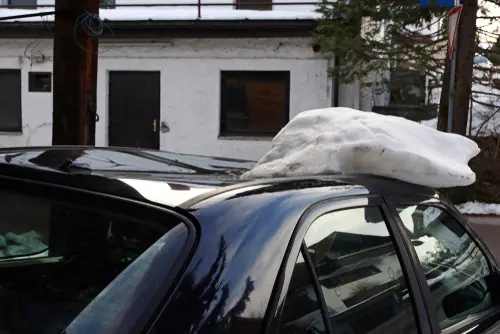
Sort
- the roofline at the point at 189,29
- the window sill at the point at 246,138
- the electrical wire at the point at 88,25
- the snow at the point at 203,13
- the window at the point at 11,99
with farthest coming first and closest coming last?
the window at the point at 11,99 → the window sill at the point at 246,138 → the snow at the point at 203,13 → the roofline at the point at 189,29 → the electrical wire at the point at 88,25

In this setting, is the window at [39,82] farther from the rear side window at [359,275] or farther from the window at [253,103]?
the rear side window at [359,275]

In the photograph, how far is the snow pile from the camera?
86.4 inches

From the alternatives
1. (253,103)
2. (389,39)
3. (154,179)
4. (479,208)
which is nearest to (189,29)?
(253,103)

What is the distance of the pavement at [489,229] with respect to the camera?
7773mm

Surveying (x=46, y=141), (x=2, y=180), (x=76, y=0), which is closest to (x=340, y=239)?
(x=2, y=180)

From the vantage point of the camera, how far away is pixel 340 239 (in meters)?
1.97

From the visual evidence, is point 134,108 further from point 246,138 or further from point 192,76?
point 246,138

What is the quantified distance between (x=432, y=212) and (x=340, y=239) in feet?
2.33

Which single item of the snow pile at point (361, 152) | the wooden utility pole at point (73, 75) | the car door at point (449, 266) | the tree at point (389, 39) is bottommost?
the car door at point (449, 266)

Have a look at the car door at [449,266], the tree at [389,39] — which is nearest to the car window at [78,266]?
the car door at [449,266]

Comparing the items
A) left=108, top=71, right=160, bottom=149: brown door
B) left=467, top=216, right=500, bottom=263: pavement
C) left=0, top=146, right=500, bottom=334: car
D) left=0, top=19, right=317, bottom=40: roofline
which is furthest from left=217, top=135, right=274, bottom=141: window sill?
left=0, top=146, right=500, bottom=334: car

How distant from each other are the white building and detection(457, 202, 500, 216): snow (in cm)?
314

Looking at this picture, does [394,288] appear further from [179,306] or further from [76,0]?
[76,0]

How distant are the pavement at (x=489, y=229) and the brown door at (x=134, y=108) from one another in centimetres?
620
